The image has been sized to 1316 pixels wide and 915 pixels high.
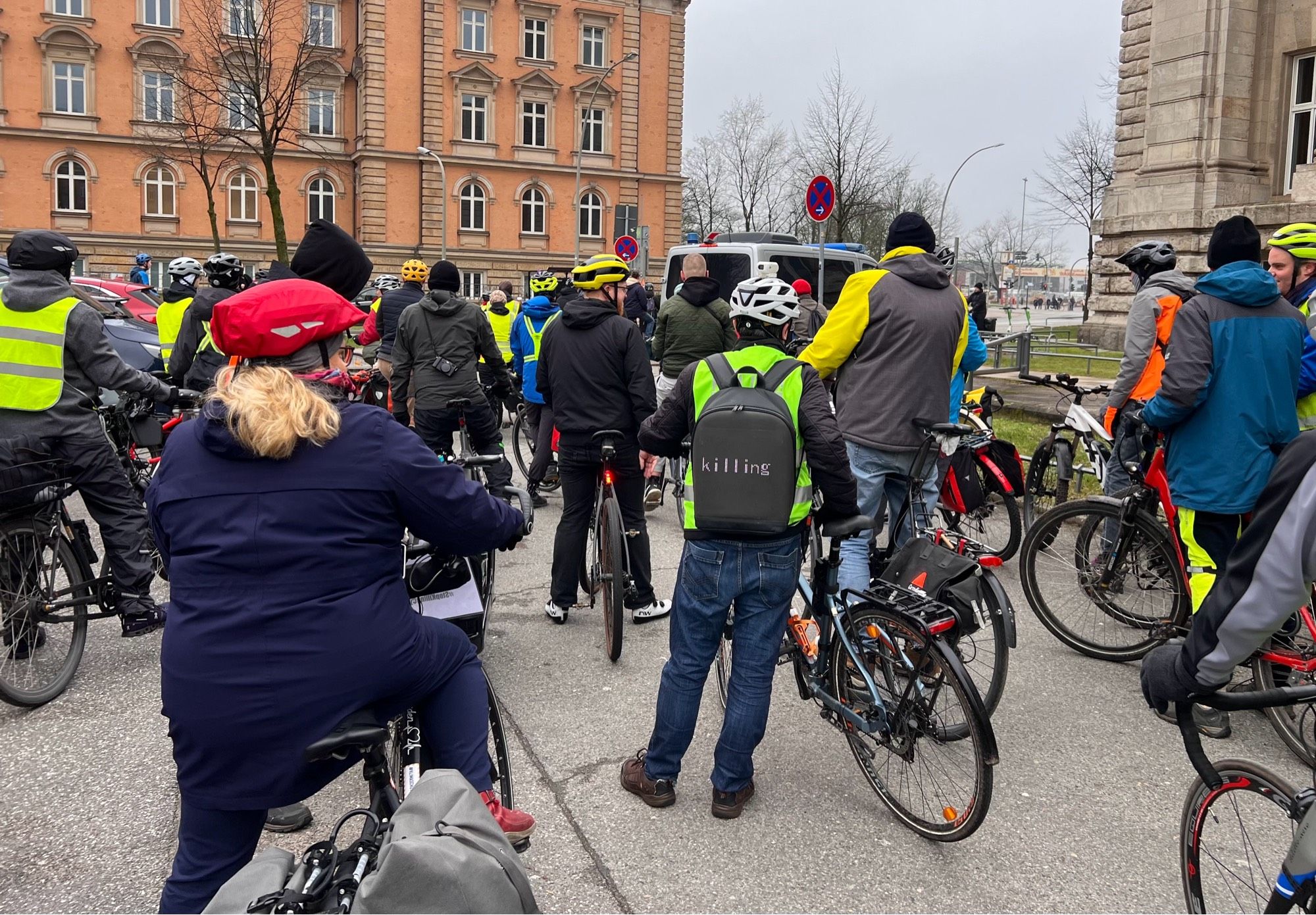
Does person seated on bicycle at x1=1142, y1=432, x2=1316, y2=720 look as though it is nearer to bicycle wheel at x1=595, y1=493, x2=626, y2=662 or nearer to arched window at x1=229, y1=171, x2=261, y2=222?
bicycle wheel at x1=595, y1=493, x2=626, y2=662

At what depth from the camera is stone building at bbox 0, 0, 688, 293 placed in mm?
43406

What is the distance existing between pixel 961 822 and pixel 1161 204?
1592 cm

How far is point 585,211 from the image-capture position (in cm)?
5100

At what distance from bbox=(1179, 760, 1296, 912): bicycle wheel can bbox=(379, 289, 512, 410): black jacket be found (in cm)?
599

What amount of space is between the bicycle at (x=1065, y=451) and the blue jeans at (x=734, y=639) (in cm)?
317

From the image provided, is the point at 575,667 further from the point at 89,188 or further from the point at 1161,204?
the point at 89,188

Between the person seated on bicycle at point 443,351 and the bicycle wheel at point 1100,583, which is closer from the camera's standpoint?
the bicycle wheel at point 1100,583

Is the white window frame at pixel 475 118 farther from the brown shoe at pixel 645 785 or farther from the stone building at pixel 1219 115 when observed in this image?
the brown shoe at pixel 645 785

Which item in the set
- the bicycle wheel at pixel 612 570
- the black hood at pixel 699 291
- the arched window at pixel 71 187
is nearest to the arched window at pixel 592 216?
the arched window at pixel 71 187

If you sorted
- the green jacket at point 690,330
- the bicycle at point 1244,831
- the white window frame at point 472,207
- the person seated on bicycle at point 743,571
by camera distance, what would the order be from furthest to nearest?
the white window frame at point 472,207 < the green jacket at point 690,330 < the person seated on bicycle at point 743,571 < the bicycle at point 1244,831

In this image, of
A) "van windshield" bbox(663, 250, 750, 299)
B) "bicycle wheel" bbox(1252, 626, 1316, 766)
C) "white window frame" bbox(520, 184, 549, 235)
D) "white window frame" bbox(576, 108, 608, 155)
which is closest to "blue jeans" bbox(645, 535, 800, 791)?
"bicycle wheel" bbox(1252, 626, 1316, 766)

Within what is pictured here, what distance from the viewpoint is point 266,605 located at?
2.24m

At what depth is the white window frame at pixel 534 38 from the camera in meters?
48.8

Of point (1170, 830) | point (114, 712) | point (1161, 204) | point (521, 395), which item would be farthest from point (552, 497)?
point (1161, 204)
